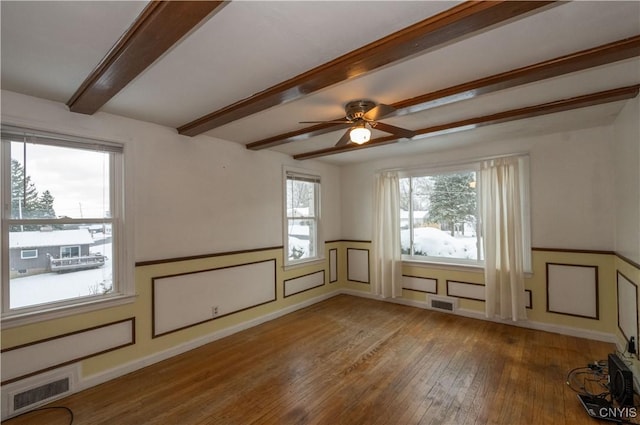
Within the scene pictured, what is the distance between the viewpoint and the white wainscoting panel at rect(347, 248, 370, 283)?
548cm

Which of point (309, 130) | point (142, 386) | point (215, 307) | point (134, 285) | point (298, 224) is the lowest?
point (142, 386)

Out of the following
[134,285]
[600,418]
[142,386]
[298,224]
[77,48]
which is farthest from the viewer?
[298,224]

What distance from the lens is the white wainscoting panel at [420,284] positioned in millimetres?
4656

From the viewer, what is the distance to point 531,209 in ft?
12.8

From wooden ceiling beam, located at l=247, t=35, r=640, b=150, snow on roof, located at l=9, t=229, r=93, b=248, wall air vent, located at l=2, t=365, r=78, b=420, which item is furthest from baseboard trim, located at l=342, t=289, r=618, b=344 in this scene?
snow on roof, located at l=9, t=229, r=93, b=248

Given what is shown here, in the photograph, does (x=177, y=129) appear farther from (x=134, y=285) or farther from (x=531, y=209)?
(x=531, y=209)

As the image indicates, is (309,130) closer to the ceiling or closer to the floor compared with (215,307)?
closer to the ceiling

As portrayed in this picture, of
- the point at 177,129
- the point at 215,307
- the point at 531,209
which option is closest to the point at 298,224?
the point at 215,307

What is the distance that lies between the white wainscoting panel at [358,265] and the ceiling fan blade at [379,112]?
3293 millimetres

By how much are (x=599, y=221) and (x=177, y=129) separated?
5.10 meters

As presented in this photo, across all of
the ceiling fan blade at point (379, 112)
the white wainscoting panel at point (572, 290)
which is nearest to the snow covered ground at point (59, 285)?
the ceiling fan blade at point (379, 112)

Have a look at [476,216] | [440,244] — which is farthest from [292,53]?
[440,244]

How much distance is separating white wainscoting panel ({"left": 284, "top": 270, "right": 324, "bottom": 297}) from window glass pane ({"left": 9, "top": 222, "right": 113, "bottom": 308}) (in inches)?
94.1

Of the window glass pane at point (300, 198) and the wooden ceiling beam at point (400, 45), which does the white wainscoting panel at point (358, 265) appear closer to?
the window glass pane at point (300, 198)
